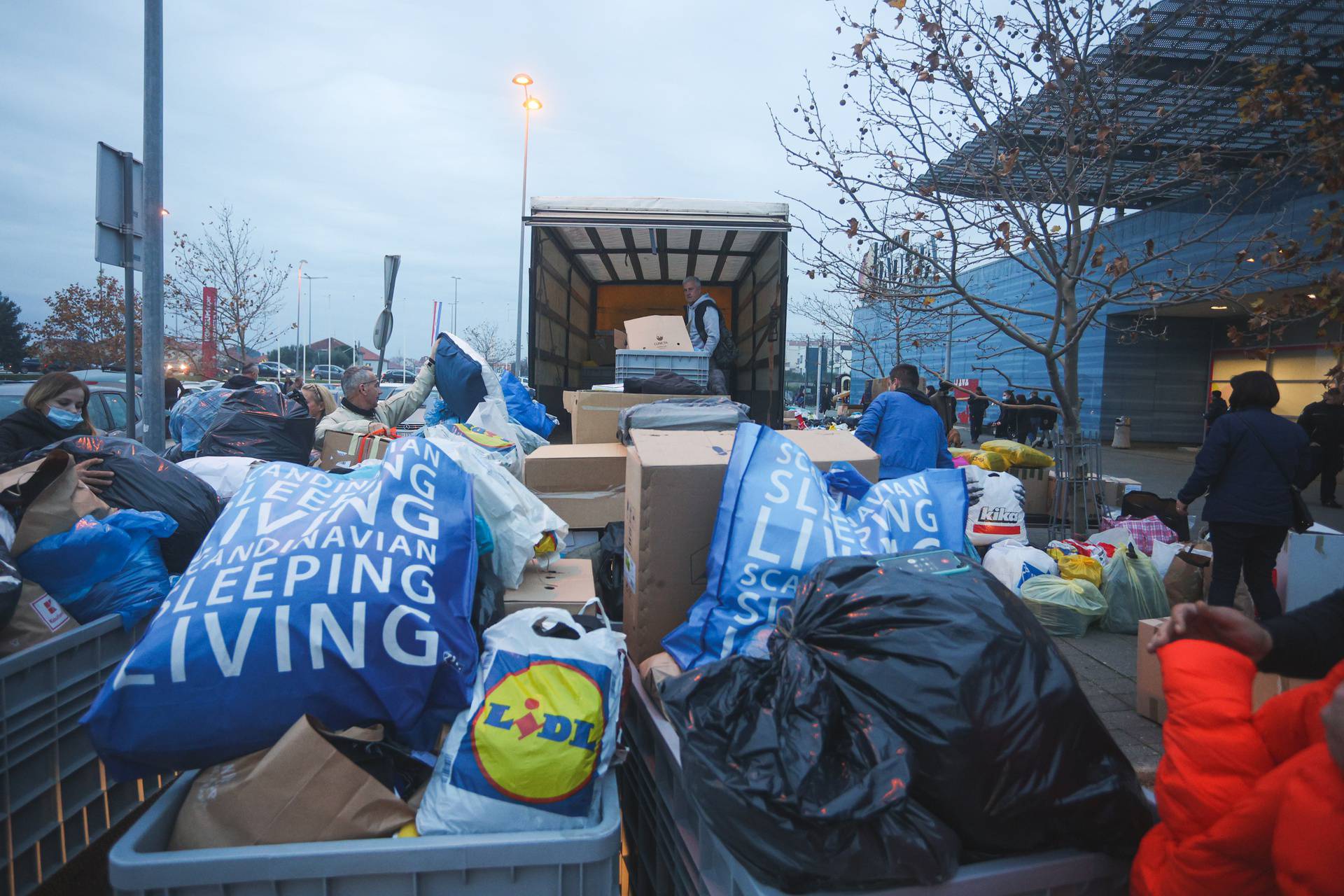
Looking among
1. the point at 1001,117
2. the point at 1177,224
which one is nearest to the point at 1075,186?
the point at 1001,117

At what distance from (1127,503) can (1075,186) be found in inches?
104

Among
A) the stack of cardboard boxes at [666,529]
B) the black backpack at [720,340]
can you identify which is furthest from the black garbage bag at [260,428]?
the black backpack at [720,340]

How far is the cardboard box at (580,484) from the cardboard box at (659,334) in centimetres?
227

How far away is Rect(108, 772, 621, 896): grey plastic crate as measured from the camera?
1.18 meters

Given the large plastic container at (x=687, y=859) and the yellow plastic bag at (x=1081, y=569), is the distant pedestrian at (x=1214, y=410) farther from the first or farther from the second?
the large plastic container at (x=687, y=859)

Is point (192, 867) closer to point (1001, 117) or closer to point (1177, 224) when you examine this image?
point (1001, 117)

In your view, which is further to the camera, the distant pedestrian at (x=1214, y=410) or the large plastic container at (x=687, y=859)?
the distant pedestrian at (x=1214, y=410)

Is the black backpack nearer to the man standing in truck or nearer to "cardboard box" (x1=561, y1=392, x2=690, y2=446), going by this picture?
the man standing in truck

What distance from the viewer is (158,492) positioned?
8.11ft

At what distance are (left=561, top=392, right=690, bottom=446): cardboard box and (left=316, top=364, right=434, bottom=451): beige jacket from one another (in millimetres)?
1080

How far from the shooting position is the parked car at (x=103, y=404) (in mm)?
6933

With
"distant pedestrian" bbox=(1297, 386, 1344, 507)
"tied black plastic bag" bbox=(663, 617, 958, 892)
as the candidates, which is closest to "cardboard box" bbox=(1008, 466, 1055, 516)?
"distant pedestrian" bbox=(1297, 386, 1344, 507)

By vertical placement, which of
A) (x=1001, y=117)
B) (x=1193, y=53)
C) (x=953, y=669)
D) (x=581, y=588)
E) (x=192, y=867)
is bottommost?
(x=192, y=867)

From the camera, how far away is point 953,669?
121 cm
